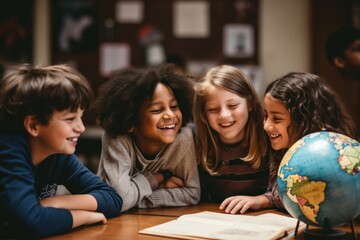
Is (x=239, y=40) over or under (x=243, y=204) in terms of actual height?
over

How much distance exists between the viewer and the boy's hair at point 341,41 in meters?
3.92

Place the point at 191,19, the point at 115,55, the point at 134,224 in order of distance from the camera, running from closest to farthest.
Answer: the point at 134,224 < the point at 191,19 < the point at 115,55

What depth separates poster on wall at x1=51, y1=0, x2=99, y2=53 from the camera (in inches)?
227

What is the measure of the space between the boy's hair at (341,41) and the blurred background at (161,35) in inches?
50.0

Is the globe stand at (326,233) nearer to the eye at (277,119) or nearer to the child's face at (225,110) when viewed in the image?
the eye at (277,119)

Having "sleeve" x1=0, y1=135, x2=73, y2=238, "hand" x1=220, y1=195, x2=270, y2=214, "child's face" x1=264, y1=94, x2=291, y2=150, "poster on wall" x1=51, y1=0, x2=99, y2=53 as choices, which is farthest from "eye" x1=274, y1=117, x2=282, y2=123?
"poster on wall" x1=51, y1=0, x2=99, y2=53

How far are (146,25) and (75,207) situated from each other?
398cm

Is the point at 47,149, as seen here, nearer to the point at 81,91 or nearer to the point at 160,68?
the point at 81,91

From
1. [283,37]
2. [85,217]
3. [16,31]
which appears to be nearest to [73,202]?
[85,217]

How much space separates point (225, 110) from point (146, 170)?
0.49m

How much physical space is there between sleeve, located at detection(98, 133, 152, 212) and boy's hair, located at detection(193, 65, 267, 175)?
364mm

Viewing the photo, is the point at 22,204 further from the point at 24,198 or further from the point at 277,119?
the point at 277,119

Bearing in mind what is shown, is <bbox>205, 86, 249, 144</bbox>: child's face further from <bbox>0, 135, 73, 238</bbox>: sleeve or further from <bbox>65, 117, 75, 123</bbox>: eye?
<bbox>0, 135, 73, 238</bbox>: sleeve

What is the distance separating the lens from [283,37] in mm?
5559
